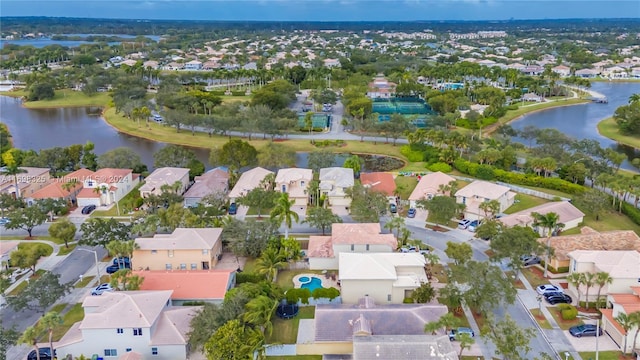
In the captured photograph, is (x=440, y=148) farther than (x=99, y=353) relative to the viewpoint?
Yes

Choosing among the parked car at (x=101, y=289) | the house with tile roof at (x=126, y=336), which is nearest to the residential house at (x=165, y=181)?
the parked car at (x=101, y=289)

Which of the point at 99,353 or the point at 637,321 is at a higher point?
the point at 637,321

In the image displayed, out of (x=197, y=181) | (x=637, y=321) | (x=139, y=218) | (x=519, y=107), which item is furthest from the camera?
(x=519, y=107)

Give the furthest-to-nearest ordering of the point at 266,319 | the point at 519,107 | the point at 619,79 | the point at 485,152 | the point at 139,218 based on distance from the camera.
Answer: the point at 619,79 → the point at 519,107 → the point at 485,152 → the point at 139,218 → the point at 266,319

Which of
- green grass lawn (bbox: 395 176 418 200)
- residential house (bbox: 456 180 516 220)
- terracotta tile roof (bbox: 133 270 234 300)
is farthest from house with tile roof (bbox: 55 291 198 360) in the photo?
green grass lawn (bbox: 395 176 418 200)

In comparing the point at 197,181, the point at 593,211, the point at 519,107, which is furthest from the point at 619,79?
the point at 197,181

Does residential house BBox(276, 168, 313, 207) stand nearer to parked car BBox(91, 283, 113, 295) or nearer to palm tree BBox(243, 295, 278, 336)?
parked car BBox(91, 283, 113, 295)

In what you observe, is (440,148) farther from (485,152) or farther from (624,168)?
(624,168)
